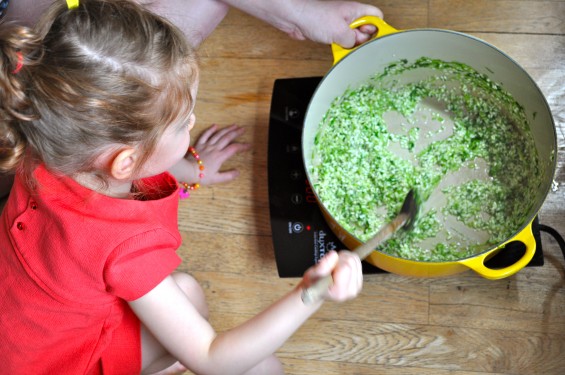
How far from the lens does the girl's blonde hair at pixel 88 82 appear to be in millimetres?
623

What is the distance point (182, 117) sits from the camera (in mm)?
714

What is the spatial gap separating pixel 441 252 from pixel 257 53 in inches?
20.1

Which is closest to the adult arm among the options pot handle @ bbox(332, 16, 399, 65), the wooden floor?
pot handle @ bbox(332, 16, 399, 65)

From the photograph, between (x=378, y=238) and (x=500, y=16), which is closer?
(x=378, y=238)

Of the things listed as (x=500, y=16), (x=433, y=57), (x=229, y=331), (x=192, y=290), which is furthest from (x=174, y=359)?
(x=500, y=16)

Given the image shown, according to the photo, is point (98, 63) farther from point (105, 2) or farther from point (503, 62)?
point (503, 62)

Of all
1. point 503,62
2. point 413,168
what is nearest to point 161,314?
point 413,168

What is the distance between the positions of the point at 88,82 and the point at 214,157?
51cm

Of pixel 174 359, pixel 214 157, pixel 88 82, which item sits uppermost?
pixel 88 82

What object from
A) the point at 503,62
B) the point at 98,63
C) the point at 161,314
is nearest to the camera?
the point at 98,63

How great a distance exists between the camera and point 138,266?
2.47ft

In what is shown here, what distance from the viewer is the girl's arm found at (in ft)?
2.30

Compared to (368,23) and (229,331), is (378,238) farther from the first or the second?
(368,23)

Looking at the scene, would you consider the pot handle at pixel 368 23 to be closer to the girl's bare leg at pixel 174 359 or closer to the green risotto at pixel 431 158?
the green risotto at pixel 431 158
